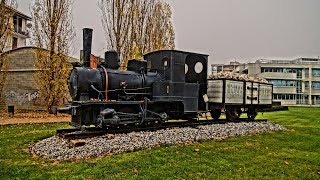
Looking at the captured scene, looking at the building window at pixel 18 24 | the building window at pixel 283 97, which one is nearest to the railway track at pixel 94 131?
the building window at pixel 18 24

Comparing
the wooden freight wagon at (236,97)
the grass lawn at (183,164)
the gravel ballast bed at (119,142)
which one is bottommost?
the grass lawn at (183,164)

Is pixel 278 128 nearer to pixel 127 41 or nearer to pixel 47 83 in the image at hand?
pixel 127 41

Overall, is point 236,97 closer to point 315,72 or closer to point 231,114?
point 231,114

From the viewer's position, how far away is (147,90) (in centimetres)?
1095

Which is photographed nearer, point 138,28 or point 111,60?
point 111,60

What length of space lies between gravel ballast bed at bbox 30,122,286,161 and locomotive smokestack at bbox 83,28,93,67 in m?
2.68

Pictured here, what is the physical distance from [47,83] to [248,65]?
49440mm

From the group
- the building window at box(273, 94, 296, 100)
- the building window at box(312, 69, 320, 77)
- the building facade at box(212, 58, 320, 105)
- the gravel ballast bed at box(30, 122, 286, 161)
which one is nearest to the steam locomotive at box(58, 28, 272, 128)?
the gravel ballast bed at box(30, 122, 286, 161)

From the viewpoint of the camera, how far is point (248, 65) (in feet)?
206

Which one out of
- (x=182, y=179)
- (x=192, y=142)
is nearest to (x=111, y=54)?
(x=192, y=142)

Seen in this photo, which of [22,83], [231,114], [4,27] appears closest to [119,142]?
[231,114]

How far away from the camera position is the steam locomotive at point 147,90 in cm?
935

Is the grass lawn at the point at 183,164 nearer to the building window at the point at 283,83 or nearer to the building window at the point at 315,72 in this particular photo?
the building window at the point at 283,83

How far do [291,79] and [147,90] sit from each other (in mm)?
57525
